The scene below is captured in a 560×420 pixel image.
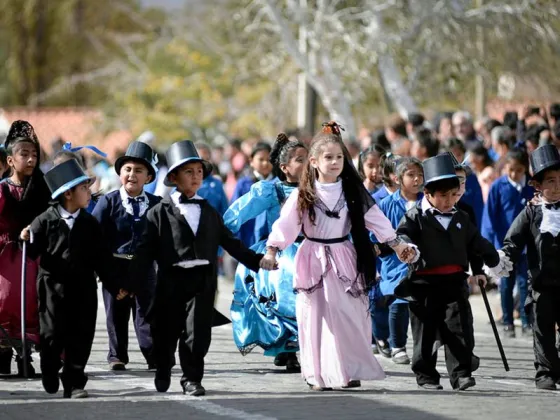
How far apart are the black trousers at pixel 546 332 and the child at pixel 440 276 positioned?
0.41 m

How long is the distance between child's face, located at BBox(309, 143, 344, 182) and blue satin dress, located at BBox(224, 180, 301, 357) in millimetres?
1116

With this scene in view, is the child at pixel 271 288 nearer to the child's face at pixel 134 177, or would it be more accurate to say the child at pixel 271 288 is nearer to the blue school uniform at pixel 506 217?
the child's face at pixel 134 177

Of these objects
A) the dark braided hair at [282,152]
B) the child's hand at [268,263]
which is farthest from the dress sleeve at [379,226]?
the dark braided hair at [282,152]

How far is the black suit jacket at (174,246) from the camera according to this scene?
9.87 metres

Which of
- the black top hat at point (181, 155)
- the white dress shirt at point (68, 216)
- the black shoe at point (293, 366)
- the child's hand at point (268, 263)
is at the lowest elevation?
the black shoe at point (293, 366)

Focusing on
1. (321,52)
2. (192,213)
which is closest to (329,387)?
(192,213)

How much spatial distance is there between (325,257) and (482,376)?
71.0 inches

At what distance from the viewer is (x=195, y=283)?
986 cm

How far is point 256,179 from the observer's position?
14680mm

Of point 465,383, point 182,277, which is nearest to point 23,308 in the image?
point 182,277

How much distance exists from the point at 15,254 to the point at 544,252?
154 inches

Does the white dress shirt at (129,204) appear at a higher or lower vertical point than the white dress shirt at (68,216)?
higher

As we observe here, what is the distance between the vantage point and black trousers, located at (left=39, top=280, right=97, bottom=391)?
9789 mm

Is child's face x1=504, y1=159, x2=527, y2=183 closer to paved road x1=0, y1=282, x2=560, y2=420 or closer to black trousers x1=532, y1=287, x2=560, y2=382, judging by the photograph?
paved road x1=0, y1=282, x2=560, y2=420
